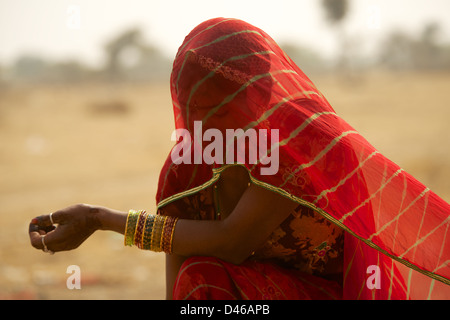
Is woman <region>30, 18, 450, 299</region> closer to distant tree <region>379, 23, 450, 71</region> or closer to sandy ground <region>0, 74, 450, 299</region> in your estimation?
sandy ground <region>0, 74, 450, 299</region>

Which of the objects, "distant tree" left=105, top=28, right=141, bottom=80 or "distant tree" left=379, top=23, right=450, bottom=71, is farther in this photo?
"distant tree" left=379, top=23, right=450, bottom=71

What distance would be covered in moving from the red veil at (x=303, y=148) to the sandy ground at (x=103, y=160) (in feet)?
8.46

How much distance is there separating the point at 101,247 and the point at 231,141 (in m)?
3.95

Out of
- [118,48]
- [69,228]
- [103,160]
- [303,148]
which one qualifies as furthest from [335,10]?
[69,228]

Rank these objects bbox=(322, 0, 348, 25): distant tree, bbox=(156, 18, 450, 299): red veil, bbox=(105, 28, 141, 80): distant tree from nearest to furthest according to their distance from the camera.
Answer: bbox=(156, 18, 450, 299): red veil < bbox=(105, 28, 141, 80): distant tree < bbox=(322, 0, 348, 25): distant tree

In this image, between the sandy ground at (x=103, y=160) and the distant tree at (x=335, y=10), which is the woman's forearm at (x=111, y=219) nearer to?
the sandy ground at (x=103, y=160)

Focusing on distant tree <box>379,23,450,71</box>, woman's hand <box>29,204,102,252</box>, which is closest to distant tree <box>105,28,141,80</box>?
distant tree <box>379,23,450,71</box>

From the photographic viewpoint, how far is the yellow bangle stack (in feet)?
5.78

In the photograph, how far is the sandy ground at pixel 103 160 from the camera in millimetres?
4419

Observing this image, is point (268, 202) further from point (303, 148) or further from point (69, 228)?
point (69, 228)

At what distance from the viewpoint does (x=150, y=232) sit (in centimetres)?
177

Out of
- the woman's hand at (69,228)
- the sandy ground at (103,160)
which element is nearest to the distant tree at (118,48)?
the sandy ground at (103,160)

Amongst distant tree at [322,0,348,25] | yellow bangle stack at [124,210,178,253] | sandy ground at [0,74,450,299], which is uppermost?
distant tree at [322,0,348,25]

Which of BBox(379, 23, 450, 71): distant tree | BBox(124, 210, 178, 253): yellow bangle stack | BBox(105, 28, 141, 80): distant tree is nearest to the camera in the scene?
BBox(124, 210, 178, 253): yellow bangle stack
